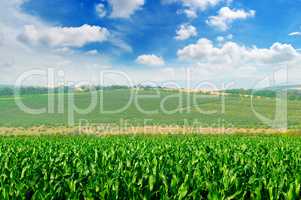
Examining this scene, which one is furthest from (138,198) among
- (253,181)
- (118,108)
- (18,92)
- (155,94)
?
(18,92)

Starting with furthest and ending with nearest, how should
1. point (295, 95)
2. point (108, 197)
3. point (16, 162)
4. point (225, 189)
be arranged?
point (295, 95), point (16, 162), point (225, 189), point (108, 197)

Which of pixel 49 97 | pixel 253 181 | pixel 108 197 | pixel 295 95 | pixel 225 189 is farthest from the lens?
pixel 295 95

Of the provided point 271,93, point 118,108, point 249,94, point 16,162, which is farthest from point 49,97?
point 16,162

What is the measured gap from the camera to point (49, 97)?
134m

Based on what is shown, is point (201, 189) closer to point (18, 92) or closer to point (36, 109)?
point (36, 109)

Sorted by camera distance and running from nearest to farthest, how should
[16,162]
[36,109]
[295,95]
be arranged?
[16,162] → [36,109] → [295,95]

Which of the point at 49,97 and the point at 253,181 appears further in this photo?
the point at 49,97

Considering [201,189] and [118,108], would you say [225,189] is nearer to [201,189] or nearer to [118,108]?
[201,189]

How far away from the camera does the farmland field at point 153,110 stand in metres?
83.6

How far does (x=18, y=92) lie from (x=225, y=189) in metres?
163

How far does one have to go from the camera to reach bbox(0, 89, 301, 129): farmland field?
83562 millimetres

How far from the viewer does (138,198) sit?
21.7 ft

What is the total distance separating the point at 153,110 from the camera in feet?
341

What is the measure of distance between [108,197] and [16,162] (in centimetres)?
639
